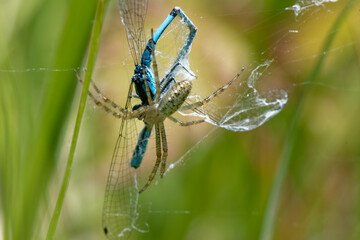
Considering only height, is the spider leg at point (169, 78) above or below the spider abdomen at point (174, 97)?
above

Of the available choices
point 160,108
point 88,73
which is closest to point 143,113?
point 160,108

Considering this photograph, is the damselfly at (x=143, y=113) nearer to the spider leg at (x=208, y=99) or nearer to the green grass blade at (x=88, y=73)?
the spider leg at (x=208, y=99)

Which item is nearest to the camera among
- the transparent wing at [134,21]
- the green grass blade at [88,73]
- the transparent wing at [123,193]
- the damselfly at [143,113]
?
the green grass blade at [88,73]

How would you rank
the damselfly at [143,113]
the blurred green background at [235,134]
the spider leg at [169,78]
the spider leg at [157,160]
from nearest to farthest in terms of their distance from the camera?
the damselfly at [143,113], the spider leg at [169,78], the blurred green background at [235,134], the spider leg at [157,160]

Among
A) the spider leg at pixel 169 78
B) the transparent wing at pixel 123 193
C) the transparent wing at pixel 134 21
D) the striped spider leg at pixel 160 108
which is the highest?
the transparent wing at pixel 134 21

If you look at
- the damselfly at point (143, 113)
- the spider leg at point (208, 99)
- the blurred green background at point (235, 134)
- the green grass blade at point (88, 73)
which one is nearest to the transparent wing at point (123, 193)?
the damselfly at point (143, 113)

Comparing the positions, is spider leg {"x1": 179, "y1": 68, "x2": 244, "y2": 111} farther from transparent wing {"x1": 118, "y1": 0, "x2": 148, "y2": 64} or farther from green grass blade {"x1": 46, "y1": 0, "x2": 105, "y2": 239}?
green grass blade {"x1": 46, "y1": 0, "x2": 105, "y2": 239}

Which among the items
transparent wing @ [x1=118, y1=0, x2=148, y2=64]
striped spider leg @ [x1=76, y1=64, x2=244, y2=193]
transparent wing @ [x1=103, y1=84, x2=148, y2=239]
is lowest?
transparent wing @ [x1=103, y1=84, x2=148, y2=239]

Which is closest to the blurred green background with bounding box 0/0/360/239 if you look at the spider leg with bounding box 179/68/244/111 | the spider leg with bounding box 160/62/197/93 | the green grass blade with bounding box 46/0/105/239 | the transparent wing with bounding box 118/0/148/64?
the spider leg with bounding box 179/68/244/111
